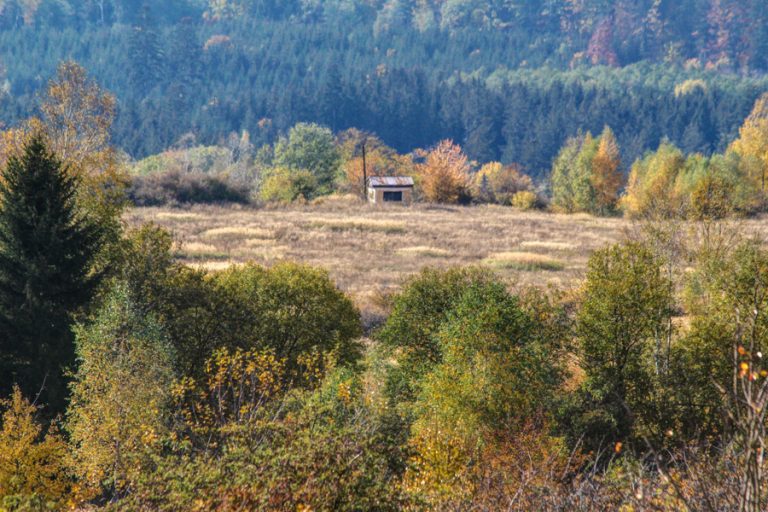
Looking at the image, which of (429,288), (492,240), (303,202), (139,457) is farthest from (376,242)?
(139,457)

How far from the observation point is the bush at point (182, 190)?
11744cm

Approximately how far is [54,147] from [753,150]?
108808 millimetres

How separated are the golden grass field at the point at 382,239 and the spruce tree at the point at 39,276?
864 inches

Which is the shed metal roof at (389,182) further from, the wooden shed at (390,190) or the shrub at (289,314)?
the shrub at (289,314)

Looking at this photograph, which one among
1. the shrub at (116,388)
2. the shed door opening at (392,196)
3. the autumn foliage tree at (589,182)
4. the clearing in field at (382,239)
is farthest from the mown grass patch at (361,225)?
the shrub at (116,388)

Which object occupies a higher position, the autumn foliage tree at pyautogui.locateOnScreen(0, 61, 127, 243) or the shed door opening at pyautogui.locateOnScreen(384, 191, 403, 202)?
the autumn foliage tree at pyautogui.locateOnScreen(0, 61, 127, 243)

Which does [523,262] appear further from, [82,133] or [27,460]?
[27,460]

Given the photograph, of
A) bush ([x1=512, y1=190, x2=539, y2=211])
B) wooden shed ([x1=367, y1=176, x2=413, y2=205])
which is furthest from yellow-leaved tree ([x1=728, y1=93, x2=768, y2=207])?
wooden shed ([x1=367, y1=176, x2=413, y2=205])

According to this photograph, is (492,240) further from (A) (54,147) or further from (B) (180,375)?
(B) (180,375)

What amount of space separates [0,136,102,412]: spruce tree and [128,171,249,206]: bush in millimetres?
77586

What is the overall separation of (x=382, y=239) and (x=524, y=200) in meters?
47.9

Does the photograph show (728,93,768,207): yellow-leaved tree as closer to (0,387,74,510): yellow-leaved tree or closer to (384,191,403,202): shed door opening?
(384,191,403,202): shed door opening

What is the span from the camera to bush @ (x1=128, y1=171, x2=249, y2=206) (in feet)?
385

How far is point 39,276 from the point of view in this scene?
126 feet
